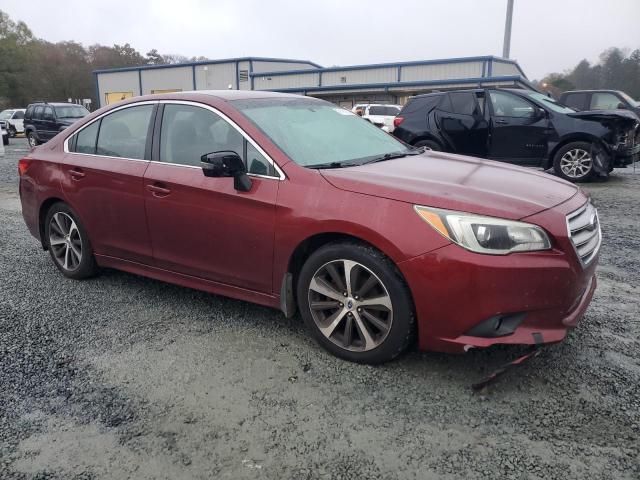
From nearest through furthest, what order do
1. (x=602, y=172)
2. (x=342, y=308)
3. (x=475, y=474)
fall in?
(x=475, y=474)
(x=342, y=308)
(x=602, y=172)


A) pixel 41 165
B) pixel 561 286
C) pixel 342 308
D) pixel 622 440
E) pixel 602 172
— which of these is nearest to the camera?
pixel 622 440

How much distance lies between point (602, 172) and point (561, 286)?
7977mm

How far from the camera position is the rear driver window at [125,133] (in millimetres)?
4137

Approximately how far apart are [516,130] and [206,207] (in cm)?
782

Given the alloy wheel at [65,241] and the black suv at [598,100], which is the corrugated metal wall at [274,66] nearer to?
the black suv at [598,100]

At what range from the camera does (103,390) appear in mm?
2980

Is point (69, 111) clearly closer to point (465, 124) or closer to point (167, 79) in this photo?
point (465, 124)

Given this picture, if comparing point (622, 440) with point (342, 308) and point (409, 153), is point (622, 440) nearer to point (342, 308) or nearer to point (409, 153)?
point (342, 308)

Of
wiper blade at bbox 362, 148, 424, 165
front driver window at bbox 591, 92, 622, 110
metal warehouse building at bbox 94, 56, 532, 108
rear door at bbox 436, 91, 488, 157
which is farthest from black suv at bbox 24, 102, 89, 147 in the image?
wiper blade at bbox 362, 148, 424, 165

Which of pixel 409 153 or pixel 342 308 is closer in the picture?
pixel 342 308

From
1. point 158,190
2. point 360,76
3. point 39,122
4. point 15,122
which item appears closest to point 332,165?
point 158,190

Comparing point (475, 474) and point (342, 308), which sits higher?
point (342, 308)

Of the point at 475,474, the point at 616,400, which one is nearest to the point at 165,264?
the point at 475,474

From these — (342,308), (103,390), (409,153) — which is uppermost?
(409,153)
